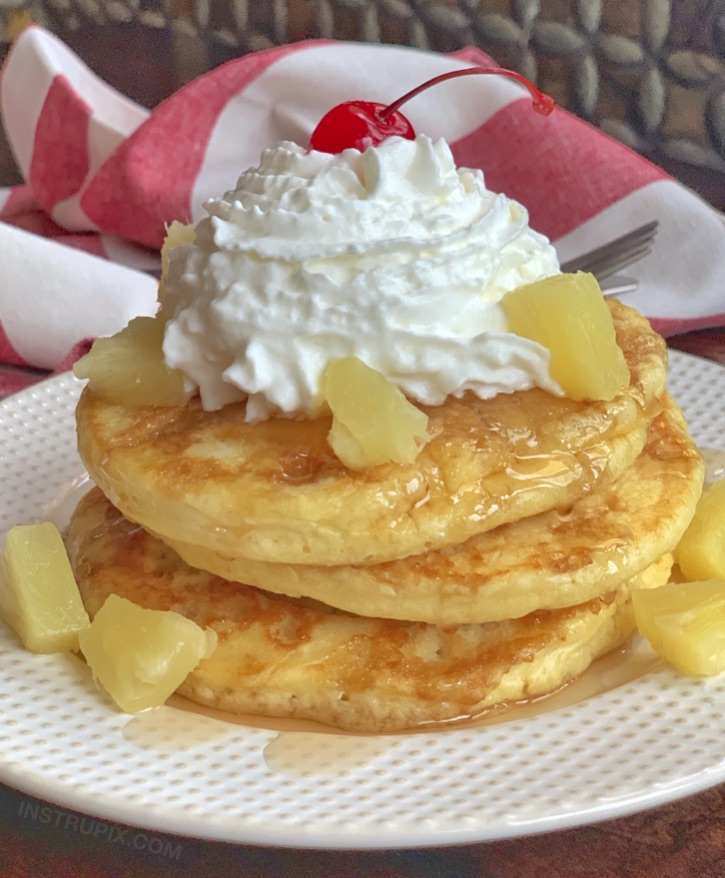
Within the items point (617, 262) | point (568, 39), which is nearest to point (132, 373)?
point (617, 262)

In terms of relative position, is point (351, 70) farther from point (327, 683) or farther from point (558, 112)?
point (327, 683)

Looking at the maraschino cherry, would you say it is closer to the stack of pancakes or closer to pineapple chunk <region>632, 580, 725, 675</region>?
the stack of pancakes

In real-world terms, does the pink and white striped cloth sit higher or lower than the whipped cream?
lower

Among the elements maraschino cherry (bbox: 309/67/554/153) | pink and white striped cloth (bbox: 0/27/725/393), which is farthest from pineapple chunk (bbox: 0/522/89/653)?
pink and white striped cloth (bbox: 0/27/725/393)

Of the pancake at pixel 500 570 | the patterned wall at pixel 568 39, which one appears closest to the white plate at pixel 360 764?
the pancake at pixel 500 570

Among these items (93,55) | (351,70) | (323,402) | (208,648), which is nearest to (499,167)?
(351,70)

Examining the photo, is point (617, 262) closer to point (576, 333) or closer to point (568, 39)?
point (568, 39)
